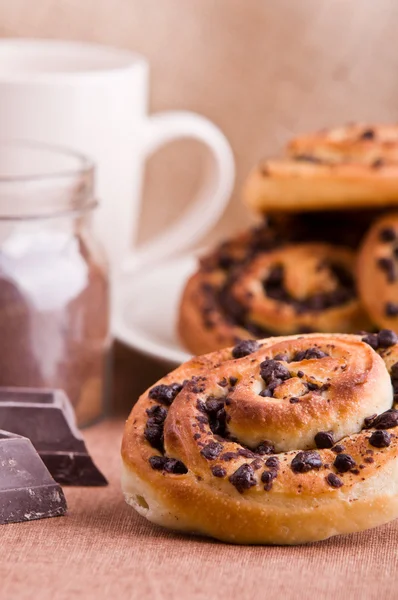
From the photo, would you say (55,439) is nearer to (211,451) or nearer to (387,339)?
(211,451)

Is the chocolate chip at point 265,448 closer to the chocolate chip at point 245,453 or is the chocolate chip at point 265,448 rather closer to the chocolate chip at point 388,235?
the chocolate chip at point 245,453

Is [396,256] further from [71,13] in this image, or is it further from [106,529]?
[71,13]

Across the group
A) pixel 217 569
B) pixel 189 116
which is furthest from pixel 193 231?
pixel 217 569

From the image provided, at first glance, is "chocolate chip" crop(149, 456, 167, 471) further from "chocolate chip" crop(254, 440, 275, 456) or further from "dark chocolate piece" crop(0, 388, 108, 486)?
"dark chocolate piece" crop(0, 388, 108, 486)

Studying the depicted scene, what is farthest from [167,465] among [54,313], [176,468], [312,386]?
[54,313]

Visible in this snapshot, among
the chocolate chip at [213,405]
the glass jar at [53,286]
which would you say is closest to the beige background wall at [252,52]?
the glass jar at [53,286]

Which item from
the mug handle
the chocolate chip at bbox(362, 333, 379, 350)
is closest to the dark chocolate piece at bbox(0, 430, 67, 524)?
the chocolate chip at bbox(362, 333, 379, 350)

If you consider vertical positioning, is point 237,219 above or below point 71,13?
below
